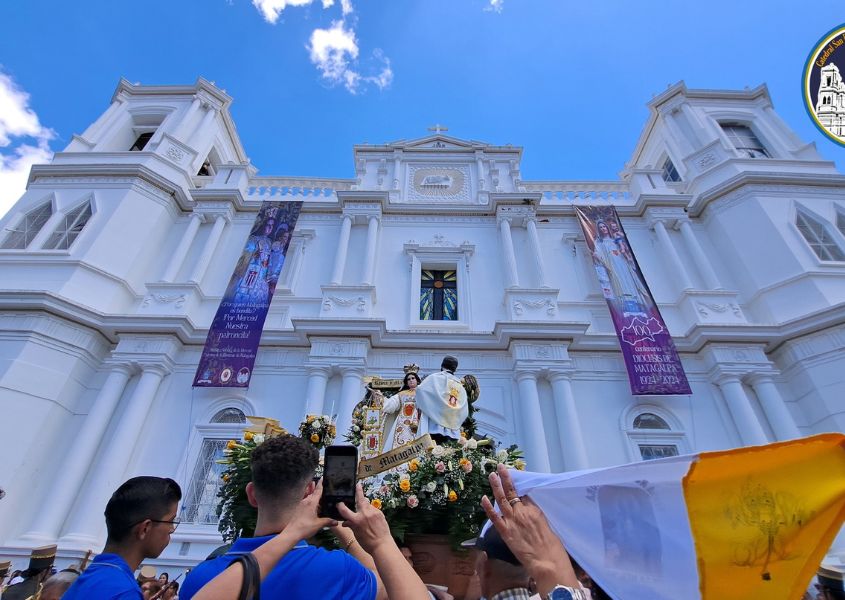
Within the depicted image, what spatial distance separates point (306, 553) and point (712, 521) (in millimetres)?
1477

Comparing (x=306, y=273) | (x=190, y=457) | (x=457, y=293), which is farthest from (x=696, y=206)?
(x=190, y=457)

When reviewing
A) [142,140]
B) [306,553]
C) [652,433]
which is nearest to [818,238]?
[652,433]

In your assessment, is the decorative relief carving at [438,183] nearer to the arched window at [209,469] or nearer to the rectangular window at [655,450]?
the arched window at [209,469]

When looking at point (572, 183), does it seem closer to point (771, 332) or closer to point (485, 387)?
point (771, 332)

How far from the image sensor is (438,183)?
43.1ft

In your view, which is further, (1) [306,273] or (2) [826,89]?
(1) [306,273]

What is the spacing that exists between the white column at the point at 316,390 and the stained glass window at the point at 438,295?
276 cm

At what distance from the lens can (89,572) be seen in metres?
1.61

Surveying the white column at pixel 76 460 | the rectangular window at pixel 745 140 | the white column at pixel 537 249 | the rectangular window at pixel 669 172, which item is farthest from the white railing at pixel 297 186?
the rectangular window at pixel 745 140

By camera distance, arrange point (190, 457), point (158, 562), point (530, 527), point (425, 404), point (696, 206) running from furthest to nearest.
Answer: point (696, 206) → point (190, 457) → point (158, 562) → point (425, 404) → point (530, 527)

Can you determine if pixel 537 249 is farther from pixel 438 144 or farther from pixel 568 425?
pixel 438 144

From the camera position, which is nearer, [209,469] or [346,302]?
[209,469]

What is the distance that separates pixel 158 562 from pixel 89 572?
7043 millimetres

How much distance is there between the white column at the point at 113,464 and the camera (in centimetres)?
702
